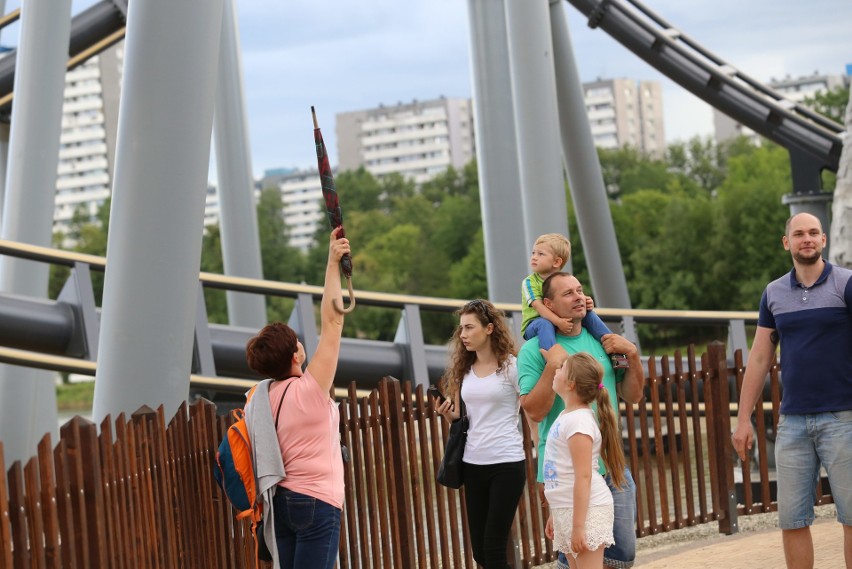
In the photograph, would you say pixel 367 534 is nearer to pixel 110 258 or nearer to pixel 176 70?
pixel 110 258

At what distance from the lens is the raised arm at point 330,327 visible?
16.9 ft

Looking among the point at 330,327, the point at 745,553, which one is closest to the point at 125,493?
the point at 330,327

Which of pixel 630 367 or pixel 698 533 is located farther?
pixel 698 533

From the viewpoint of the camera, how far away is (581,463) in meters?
5.19

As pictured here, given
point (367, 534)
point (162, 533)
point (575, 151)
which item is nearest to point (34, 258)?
point (367, 534)

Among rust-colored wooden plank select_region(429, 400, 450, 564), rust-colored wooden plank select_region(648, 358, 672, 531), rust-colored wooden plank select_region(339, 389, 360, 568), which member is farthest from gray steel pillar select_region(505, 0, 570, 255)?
rust-colored wooden plank select_region(339, 389, 360, 568)

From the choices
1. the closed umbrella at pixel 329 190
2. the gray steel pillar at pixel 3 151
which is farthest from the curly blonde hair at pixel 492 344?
the gray steel pillar at pixel 3 151

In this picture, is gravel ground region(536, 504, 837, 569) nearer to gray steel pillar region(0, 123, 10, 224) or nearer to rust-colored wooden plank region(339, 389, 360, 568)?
rust-colored wooden plank region(339, 389, 360, 568)

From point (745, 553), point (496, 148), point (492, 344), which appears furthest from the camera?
point (496, 148)

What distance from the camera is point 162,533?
5723 mm

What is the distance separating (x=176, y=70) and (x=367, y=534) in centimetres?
289

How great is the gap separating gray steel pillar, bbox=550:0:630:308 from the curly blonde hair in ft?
43.4

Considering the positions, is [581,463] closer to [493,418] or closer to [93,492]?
[493,418]

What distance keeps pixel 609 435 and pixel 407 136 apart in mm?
171848
